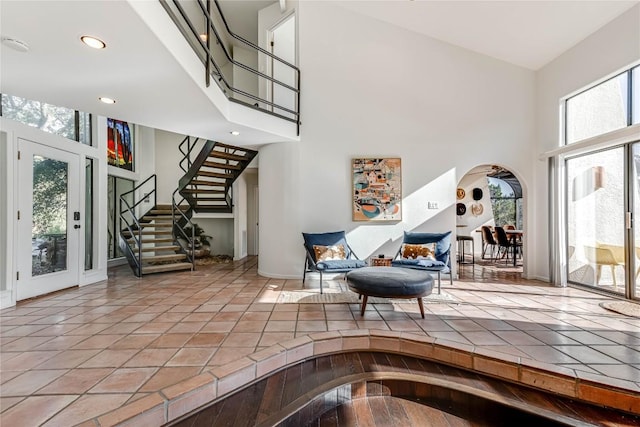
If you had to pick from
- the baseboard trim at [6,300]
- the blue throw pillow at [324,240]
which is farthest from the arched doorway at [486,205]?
the baseboard trim at [6,300]

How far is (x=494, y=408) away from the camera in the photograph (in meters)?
2.04

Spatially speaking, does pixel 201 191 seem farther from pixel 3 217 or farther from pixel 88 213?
pixel 3 217

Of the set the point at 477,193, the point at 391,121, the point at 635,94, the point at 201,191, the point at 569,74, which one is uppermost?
the point at 569,74

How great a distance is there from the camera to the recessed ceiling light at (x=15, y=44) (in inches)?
82.8

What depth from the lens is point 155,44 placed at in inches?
87.3

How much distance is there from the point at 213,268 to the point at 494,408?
18.1ft

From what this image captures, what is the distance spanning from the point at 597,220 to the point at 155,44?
19.3 feet

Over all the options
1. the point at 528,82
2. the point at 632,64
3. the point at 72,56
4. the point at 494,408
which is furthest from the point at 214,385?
the point at 528,82

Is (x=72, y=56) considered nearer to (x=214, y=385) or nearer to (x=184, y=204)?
(x=214, y=385)

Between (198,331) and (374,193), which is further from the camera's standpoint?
(374,193)

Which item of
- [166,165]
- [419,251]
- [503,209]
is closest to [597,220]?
[419,251]

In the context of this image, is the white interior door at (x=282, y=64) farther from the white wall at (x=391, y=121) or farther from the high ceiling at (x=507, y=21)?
the high ceiling at (x=507, y=21)

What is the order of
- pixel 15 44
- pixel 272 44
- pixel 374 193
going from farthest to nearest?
pixel 272 44
pixel 374 193
pixel 15 44

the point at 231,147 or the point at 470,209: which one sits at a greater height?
the point at 231,147
